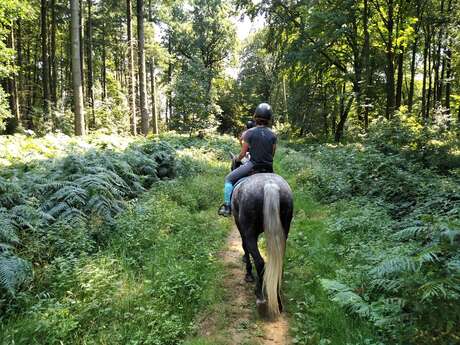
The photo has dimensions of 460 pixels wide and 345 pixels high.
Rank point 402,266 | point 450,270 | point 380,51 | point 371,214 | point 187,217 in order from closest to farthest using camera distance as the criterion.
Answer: point 450,270, point 402,266, point 371,214, point 187,217, point 380,51

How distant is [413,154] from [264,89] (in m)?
45.5

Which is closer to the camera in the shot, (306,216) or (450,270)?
(450,270)

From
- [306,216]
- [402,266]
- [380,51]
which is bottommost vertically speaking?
[306,216]

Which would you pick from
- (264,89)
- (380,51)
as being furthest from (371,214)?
(264,89)

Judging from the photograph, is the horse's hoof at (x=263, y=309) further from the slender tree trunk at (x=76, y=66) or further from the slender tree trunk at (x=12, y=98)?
the slender tree trunk at (x=12, y=98)

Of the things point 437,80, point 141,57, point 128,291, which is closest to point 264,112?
point 128,291

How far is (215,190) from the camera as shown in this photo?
11.8 meters

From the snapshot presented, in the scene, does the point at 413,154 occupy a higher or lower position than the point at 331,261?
higher

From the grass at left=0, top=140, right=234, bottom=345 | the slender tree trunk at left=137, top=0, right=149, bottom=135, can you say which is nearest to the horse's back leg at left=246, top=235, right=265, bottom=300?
the grass at left=0, top=140, right=234, bottom=345

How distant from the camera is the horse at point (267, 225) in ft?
16.0

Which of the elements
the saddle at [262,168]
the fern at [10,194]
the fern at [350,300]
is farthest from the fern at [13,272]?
the fern at [350,300]

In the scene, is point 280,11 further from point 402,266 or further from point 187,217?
point 402,266

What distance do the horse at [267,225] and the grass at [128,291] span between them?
92 cm

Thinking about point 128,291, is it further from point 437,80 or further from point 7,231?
point 437,80
